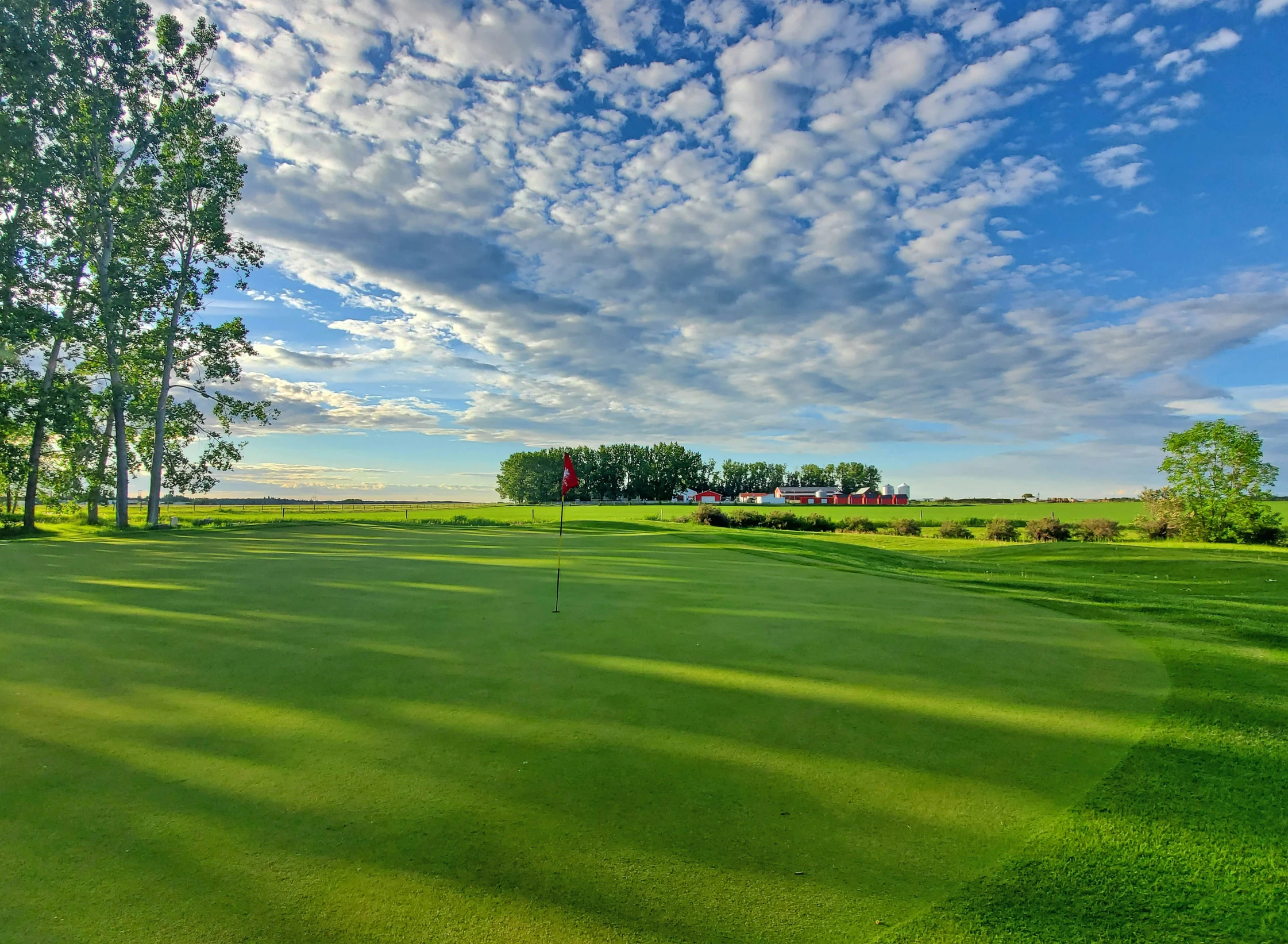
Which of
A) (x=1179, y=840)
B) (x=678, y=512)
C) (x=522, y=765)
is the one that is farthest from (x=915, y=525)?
(x=522, y=765)

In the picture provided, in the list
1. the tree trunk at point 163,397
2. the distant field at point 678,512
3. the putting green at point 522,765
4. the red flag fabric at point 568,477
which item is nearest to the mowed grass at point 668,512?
the distant field at point 678,512

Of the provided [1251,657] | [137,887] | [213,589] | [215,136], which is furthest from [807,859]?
[215,136]

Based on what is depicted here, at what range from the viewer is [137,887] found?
7.72 ft

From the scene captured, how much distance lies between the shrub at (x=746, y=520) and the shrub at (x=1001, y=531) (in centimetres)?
1296

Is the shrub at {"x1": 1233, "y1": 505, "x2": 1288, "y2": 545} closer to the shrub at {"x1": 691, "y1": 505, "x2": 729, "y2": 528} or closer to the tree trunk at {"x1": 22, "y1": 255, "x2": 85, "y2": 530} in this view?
the shrub at {"x1": 691, "y1": 505, "x2": 729, "y2": 528}

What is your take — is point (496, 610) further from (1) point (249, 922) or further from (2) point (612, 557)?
(2) point (612, 557)

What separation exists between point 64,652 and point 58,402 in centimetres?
2013

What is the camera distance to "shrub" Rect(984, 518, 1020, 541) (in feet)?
100

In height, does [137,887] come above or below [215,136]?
below

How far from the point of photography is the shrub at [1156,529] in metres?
28.0

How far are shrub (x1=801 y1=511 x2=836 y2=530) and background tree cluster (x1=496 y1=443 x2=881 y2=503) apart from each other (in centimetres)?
6349

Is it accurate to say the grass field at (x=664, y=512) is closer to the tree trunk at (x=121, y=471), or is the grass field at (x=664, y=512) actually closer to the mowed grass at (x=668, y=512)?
the mowed grass at (x=668, y=512)

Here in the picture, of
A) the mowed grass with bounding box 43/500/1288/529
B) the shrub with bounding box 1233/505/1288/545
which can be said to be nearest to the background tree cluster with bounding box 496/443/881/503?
the mowed grass with bounding box 43/500/1288/529

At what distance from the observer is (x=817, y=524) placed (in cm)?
4000
